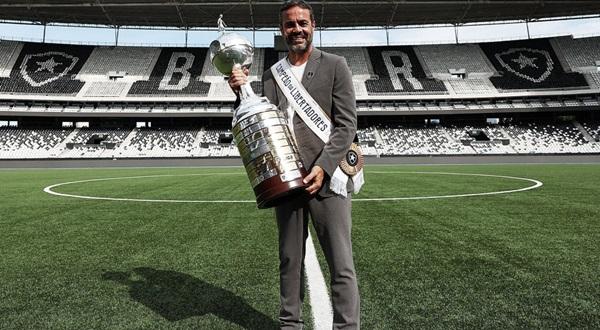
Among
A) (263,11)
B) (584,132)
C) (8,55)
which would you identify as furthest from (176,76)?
(584,132)

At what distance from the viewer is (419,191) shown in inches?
474

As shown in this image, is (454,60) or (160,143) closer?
(160,143)

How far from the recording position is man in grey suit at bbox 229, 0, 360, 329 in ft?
8.81

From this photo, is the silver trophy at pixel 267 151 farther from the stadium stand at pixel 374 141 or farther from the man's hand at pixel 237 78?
the stadium stand at pixel 374 141

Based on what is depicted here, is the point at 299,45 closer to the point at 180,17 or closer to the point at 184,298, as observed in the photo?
the point at 184,298

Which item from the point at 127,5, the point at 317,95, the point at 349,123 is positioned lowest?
the point at 349,123

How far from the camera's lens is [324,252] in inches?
112

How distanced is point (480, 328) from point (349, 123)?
1.72m

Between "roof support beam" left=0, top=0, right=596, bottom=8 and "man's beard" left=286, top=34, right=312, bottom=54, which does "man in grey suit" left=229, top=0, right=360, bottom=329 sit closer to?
"man's beard" left=286, top=34, right=312, bottom=54

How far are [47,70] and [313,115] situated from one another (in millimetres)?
62050

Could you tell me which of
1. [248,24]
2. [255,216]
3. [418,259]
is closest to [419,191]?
[255,216]

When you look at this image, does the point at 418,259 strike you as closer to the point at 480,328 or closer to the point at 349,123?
the point at 480,328

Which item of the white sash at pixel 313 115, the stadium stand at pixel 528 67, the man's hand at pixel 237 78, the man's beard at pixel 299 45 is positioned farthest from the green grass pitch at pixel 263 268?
the stadium stand at pixel 528 67

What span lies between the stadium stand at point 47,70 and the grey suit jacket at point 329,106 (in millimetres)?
57226
